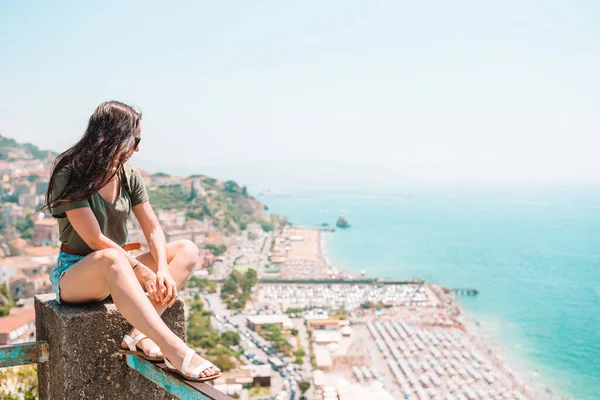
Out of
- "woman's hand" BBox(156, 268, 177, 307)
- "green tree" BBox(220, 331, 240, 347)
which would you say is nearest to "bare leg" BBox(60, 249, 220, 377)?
"woman's hand" BBox(156, 268, 177, 307)

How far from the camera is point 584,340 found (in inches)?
878

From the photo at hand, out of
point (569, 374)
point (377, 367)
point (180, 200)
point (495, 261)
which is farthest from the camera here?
point (180, 200)

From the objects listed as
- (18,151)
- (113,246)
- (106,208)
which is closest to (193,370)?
(113,246)

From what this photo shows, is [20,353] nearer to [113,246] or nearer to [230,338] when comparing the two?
[113,246]

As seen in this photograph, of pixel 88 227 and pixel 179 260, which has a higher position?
pixel 88 227

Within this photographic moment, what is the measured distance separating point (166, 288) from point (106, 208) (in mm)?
295

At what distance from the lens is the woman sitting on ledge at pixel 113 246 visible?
124cm

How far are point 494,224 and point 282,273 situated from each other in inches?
1453

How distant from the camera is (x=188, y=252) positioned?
1577mm

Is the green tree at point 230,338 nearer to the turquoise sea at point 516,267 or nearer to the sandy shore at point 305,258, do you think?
the turquoise sea at point 516,267

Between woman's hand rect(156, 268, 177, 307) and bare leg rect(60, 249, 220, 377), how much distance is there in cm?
11

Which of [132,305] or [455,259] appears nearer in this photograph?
[132,305]

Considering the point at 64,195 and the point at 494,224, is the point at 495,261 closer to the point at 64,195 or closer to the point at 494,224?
the point at 494,224

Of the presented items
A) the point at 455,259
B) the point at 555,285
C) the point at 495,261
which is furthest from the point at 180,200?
the point at 555,285
